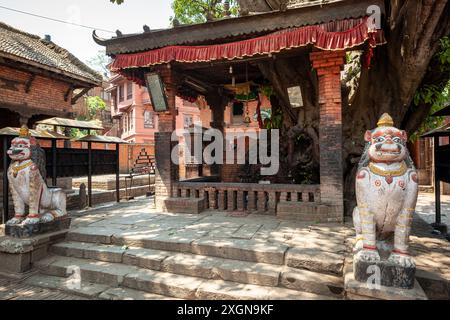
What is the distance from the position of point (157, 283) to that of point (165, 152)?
14.1 ft

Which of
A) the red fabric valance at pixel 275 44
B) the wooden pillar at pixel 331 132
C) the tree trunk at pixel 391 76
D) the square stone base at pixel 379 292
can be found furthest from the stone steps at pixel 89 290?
the red fabric valance at pixel 275 44

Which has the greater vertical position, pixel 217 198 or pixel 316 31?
pixel 316 31

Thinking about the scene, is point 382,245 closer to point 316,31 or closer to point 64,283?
point 316,31

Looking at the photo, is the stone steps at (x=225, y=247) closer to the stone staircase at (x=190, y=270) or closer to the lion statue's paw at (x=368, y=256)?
the stone staircase at (x=190, y=270)

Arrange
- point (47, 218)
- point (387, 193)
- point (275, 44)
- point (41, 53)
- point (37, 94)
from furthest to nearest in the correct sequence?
point (41, 53), point (37, 94), point (275, 44), point (47, 218), point (387, 193)

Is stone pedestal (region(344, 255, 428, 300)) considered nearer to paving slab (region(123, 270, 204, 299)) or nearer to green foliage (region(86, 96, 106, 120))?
paving slab (region(123, 270, 204, 299))

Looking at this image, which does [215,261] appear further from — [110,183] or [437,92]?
[110,183]

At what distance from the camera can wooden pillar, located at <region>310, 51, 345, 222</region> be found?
590 centimetres

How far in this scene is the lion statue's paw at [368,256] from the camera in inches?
122

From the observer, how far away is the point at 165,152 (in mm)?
7598

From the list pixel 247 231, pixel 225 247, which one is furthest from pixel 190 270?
pixel 247 231
